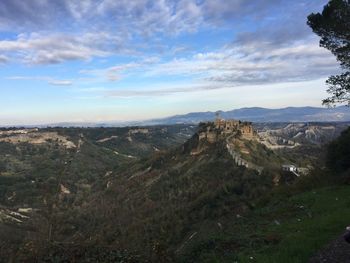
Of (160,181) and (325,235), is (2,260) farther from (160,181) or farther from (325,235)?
(160,181)

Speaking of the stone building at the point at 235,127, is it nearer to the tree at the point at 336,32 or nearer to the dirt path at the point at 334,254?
the tree at the point at 336,32

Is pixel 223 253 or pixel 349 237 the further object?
pixel 223 253

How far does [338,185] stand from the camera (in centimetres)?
2227

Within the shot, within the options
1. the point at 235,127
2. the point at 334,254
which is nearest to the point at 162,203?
the point at 235,127

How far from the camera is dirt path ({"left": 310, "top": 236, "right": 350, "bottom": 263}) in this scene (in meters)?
9.41

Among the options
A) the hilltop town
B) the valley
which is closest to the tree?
the valley

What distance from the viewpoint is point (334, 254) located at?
32.1 ft

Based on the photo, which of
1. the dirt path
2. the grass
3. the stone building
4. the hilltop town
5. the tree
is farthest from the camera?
the stone building

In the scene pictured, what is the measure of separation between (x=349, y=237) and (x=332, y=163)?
872 inches

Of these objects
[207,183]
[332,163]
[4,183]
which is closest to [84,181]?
[4,183]

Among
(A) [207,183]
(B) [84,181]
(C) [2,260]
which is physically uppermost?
(C) [2,260]

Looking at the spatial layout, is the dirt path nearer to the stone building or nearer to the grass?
the grass

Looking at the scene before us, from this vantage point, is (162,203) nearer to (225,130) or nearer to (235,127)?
(225,130)

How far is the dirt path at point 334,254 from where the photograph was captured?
9.41 meters
